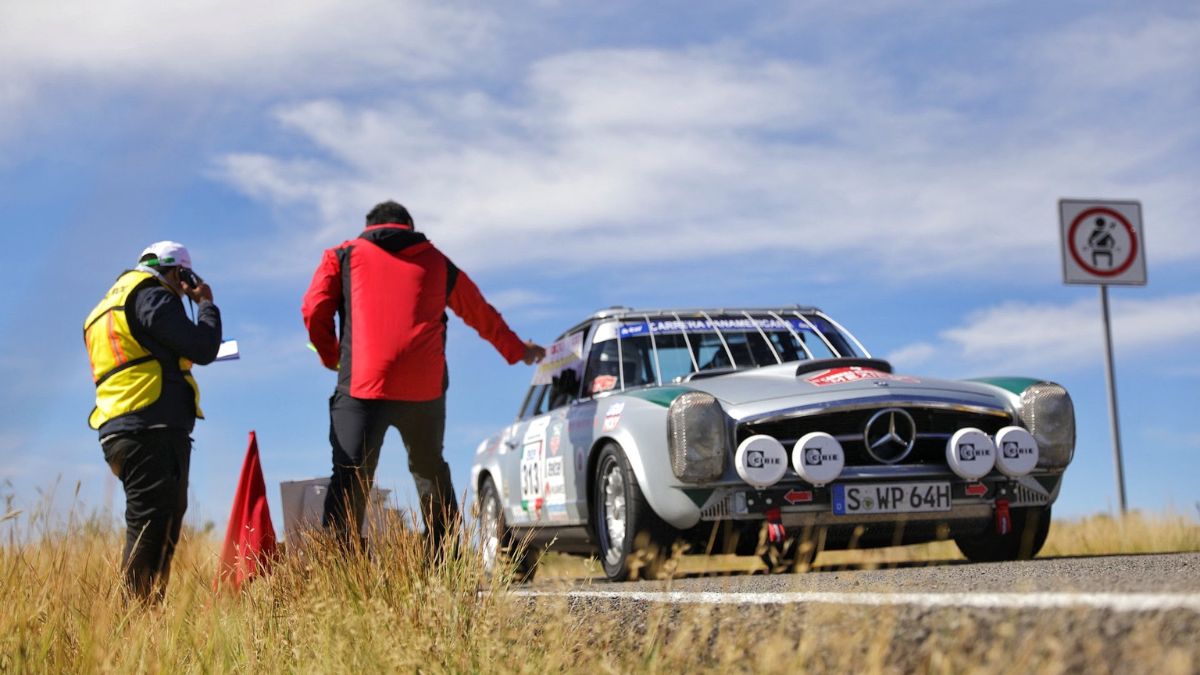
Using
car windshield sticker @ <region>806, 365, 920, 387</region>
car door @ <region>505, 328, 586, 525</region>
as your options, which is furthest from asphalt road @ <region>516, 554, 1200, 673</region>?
car door @ <region>505, 328, 586, 525</region>

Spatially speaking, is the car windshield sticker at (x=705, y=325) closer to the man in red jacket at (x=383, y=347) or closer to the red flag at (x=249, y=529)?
the man in red jacket at (x=383, y=347)

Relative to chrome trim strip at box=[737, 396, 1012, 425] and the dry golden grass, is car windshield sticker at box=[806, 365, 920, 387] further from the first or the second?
the dry golden grass

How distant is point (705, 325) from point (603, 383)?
0.86 m

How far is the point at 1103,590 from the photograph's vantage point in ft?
12.6

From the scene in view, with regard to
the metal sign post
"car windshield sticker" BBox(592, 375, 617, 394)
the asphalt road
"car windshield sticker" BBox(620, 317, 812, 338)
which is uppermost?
the metal sign post

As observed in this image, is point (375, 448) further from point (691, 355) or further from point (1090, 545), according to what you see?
point (1090, 545)

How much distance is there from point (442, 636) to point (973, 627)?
6.02ft

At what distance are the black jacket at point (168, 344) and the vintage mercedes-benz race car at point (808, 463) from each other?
1945 mm

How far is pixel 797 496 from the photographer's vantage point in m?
7.17

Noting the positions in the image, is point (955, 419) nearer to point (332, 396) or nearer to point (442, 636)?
point (332, 396)

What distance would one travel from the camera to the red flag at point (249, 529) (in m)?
6.16

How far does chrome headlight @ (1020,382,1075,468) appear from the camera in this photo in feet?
25.2

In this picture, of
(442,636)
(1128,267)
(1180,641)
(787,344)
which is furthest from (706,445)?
(1128,267)

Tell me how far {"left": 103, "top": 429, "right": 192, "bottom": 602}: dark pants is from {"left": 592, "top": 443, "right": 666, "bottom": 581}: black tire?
230 centimetres
